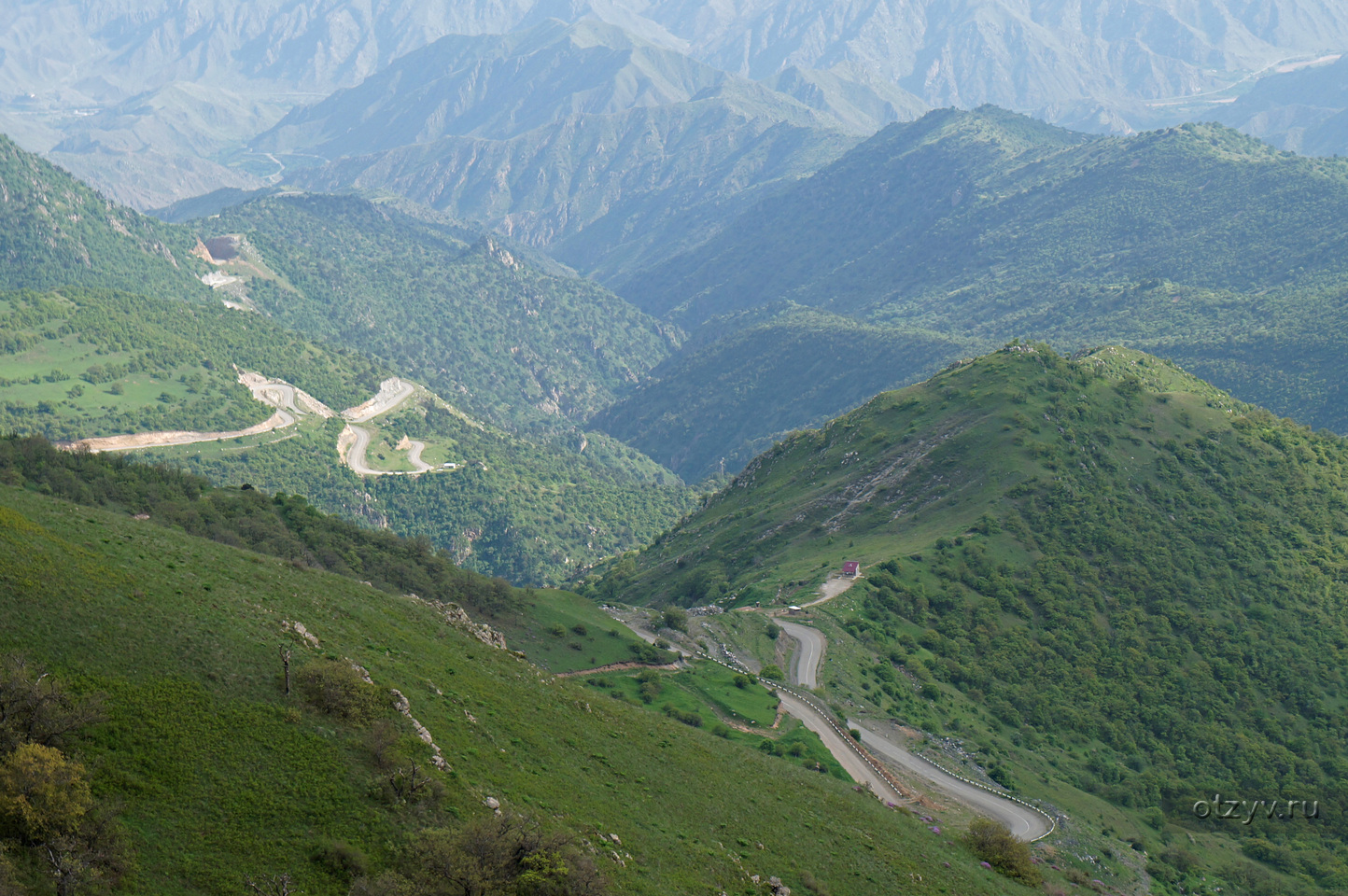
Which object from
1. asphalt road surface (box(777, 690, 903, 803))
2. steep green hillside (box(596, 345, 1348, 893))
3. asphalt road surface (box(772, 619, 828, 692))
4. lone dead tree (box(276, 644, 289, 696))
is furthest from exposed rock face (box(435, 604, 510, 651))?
steep green hillside (box(596, 345, 1348, 893))

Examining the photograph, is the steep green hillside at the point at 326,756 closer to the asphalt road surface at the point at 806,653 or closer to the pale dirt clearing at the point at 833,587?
the asphalt road surface at the point at 806,653

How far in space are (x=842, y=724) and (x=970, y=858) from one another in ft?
77.6

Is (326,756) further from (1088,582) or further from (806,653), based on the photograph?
(1088,582)

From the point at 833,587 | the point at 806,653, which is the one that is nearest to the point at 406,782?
the point at 806,653

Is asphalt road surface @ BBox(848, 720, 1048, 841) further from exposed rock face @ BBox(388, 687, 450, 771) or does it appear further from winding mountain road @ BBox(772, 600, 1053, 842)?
exposed rock face @ BBox(388, 687, 450, 771)

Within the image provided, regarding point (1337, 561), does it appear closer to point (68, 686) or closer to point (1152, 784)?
point (1152, 784)

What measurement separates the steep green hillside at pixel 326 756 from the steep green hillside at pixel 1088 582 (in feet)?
124

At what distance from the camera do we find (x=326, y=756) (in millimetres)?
45156

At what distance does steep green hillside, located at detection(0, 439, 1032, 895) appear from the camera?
39.6 metres

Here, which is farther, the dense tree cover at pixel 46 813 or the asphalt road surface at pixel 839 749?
the asphalt road surface at pixel 839 749

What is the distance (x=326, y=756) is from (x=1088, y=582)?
10713cm

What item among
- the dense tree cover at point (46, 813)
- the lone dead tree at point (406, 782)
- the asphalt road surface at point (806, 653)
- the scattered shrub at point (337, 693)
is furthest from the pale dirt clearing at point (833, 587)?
the dense tree cover at point (46, 813)

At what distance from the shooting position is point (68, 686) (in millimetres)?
41938

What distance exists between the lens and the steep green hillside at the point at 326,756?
130ft
